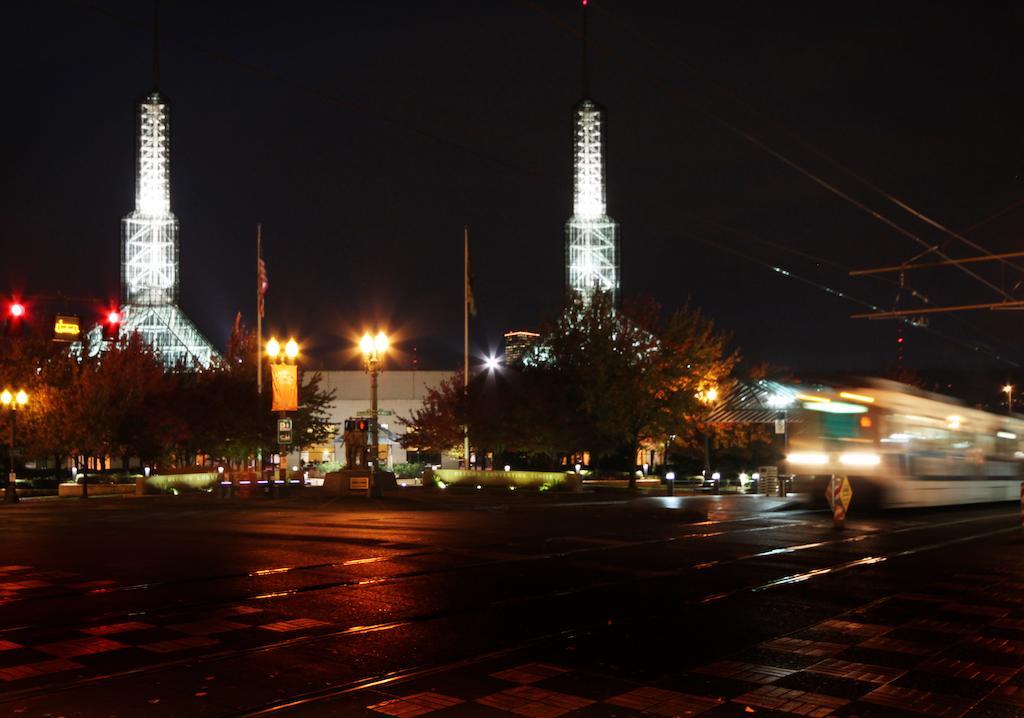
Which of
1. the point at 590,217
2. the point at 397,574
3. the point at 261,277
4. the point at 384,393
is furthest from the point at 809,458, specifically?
the point at 590,217

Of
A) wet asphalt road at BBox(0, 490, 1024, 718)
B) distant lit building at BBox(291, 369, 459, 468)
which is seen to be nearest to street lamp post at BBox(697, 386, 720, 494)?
wet asphalt road at BBox(0, 490, 1024, 718)

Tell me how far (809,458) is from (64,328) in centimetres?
2051

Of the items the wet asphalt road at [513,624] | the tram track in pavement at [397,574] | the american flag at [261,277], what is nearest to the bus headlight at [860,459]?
the tram track in pavement at [397,574]

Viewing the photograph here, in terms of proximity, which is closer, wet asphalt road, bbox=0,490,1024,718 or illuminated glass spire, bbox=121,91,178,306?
wet asphalt road, bbox=0,490,1024,718

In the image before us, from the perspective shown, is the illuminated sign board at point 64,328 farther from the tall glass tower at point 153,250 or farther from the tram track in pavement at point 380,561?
the tall glass tower at point 153,250

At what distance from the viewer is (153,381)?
5422cm

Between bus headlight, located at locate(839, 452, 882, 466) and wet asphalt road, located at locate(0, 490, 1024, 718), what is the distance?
6207 mm

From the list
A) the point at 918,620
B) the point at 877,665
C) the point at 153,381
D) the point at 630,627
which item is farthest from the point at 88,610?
the point at 153,381

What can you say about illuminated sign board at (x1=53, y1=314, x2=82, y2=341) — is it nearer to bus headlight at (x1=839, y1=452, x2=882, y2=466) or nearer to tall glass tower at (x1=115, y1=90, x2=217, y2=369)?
bus headlight at (x1=839, y1=452, x2=882, y2=466)

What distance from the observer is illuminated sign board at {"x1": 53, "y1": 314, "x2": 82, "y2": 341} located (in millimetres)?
24500

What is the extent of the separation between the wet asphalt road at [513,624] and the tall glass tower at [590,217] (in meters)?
80.1

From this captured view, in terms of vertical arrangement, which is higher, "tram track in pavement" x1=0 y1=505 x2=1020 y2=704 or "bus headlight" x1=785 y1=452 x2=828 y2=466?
"bus headlight" x1=785 y1=452 x2=828 y2=466

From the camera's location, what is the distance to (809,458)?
29.8 meters

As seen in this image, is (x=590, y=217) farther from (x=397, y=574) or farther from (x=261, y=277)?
(x=397, y=574)
